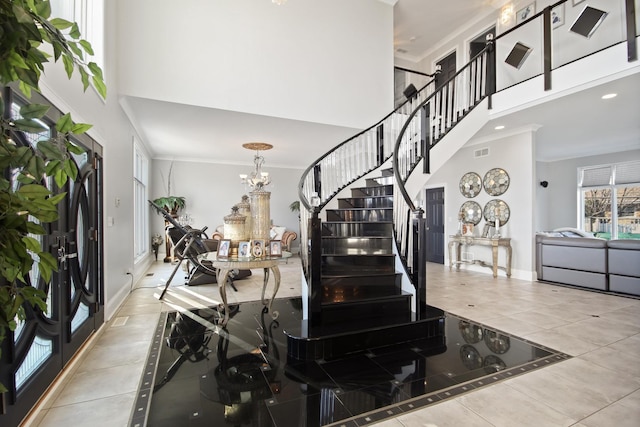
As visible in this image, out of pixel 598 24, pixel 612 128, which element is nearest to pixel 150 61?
pixel 598 24

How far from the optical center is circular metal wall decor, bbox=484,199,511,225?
649 centimetres

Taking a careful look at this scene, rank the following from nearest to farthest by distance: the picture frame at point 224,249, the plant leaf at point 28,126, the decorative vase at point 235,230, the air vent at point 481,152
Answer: the plant leaf at point 28,126 < the picture frame at point 224,249 < the decorative vase at point 235,230 < the air vent at point 481,152

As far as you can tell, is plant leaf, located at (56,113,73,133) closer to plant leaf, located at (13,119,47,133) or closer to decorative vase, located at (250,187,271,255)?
plant leaf, located at (13,119,47,133)

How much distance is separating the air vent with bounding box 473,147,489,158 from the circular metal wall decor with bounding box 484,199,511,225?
111 cm

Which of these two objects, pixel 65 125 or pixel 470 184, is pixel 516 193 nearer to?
pixel 470 184

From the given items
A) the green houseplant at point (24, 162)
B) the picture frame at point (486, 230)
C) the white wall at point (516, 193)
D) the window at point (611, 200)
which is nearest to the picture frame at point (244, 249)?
the green houseplant at point (24, 162)

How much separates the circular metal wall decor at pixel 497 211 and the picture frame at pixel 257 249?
5655mm

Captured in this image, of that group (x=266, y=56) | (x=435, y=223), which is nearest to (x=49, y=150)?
(x=266, y=56)

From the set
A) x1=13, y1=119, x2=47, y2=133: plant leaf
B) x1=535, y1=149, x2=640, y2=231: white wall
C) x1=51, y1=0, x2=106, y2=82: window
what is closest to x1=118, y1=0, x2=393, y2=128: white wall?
x1=51, y1=0, x2=106, y2=82: window

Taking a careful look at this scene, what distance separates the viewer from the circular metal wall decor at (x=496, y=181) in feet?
21.4

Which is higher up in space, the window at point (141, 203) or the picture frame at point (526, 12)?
the picture frame at point (526, 12)

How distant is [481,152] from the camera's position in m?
7.03

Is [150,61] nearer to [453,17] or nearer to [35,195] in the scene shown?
[35,195]

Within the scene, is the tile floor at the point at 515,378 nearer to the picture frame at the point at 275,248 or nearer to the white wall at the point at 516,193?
the white wall at the point at 516,193
